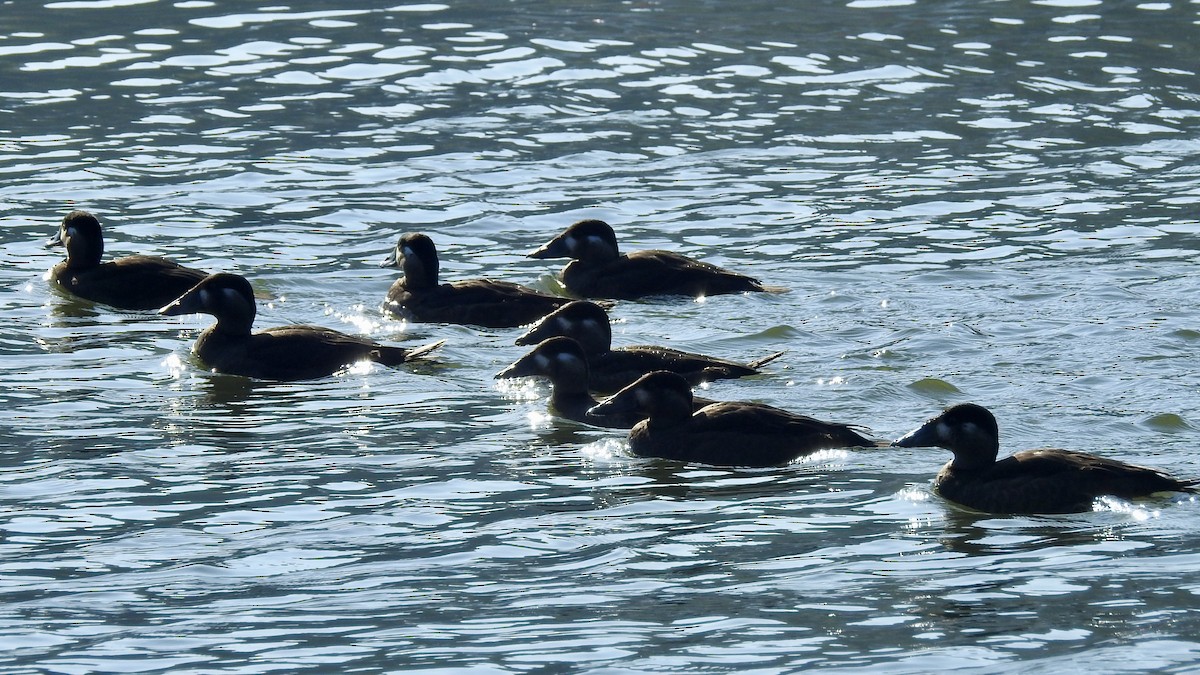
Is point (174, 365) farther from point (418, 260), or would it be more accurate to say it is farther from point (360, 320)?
point (418, 260)

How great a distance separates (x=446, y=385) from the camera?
52.1 feet

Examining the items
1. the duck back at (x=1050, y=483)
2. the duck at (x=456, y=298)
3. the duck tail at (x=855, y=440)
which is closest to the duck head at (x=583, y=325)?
the duck at (x=456, y=298)

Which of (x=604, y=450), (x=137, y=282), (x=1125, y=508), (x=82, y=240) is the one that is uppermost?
(x=82, y=240)

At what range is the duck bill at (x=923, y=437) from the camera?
13.2 meters

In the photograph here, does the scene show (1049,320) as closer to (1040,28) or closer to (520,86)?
(520,86)

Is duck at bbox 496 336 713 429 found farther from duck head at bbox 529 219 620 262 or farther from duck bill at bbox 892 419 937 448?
duck head at bbox 529 219 620 262

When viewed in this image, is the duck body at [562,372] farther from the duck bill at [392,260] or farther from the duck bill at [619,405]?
the duck bill at [392,260]

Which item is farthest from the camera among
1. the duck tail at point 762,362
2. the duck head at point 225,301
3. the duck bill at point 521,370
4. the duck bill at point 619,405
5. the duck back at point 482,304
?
the duck back at point 482,304

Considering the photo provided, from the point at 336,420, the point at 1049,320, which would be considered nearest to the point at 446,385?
the point at 336,420

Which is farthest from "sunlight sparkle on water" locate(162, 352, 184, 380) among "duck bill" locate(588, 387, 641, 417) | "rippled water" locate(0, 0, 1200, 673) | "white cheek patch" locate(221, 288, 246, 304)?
"duck bill" locate(588, 387, 641, 417)

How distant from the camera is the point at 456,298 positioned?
18.0 m

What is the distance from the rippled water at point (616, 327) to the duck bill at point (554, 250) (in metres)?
0.57

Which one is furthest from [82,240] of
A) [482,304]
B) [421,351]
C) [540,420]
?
[540,420]

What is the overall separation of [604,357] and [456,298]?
7.75 feet
